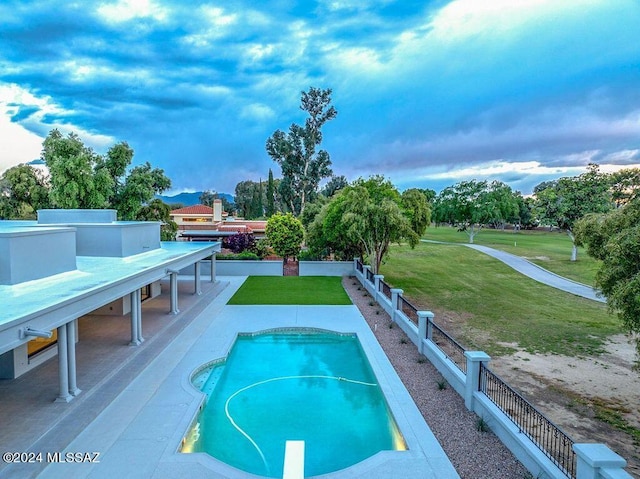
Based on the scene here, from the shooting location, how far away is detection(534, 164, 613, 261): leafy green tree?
97.5 feet

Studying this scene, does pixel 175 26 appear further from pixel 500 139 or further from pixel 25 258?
pixel 500 139

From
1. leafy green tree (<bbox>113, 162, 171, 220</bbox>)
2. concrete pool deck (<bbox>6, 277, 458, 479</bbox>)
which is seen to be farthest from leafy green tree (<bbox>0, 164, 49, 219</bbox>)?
concrete pool deck (<bbox>6, 277, 458, 479</bbox>)

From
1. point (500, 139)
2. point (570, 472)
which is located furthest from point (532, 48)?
point (570, 472)

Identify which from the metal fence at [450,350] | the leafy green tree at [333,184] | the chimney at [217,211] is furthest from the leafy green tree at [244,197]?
the metal fence at [450,350]

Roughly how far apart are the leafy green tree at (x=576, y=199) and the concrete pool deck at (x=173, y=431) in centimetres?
2665

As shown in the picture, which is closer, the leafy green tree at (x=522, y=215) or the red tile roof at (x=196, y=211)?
the red tile roof at (x=196, y=211)

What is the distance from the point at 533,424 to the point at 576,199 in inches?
1181

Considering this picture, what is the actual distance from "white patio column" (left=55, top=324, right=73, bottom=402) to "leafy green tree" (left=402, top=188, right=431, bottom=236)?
17601 millimetres

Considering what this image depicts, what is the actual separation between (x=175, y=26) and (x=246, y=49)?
6278mm

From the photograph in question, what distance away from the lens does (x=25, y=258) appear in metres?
8.70

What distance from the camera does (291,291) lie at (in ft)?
67.5

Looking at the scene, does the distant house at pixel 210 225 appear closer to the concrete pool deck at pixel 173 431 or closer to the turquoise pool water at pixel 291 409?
the concrete pool deck at pixel 173 431

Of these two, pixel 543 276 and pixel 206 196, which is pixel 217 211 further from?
pixel 206 196

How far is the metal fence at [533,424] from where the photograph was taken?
222 inches
